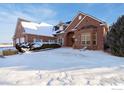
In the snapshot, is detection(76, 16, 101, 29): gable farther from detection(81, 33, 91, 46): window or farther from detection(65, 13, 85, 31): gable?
detection(81, 33, 91, 46): window

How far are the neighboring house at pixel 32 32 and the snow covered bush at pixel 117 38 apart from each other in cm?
1707

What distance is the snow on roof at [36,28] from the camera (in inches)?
1210

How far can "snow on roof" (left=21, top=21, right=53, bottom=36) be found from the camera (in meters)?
30.7

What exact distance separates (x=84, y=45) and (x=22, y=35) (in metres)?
14.9

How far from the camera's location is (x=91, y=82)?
237 inches

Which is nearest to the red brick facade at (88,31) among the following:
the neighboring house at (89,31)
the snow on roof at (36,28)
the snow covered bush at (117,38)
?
the neighboring house at (89,31)

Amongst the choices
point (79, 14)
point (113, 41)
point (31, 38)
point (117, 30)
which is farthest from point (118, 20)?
point (31, 38)

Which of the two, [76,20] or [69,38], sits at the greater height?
[76,20]

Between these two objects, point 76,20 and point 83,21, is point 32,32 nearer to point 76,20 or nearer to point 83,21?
point 76,20

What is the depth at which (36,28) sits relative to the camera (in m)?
32.3

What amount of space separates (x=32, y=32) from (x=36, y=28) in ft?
6.82

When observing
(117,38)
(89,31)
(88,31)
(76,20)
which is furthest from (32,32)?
(117,38)

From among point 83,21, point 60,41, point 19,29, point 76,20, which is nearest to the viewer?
point 83,21

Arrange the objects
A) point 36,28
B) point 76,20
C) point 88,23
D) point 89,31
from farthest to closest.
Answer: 1. point 36,28
2. point 76,20
3. point 88,23
4. point 89,31
